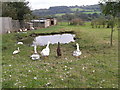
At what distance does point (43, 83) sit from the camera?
7.89 metres

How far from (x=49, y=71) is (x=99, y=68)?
3.17 meters

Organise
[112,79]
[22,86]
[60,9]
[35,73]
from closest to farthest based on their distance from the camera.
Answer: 1. [22,86]
2. [112,79]
3. [35,73]
4. [60,9]

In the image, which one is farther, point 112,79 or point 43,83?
point 112,79

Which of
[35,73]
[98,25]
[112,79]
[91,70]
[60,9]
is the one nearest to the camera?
[112,79]

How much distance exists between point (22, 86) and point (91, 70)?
14.3ft

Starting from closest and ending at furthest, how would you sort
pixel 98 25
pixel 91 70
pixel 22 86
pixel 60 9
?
pixel 22 86 < pixel 91 70 < pixel 98 25 < pixel 60 9

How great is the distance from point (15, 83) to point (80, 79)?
319cm

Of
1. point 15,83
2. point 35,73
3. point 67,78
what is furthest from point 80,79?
point 15,83

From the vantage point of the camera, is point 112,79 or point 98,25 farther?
point 98,25

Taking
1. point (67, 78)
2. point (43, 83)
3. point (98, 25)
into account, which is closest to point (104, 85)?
point (67, 78)

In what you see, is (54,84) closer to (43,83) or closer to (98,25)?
(43,83)

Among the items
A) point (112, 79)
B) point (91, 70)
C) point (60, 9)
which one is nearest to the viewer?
point (112, 79)

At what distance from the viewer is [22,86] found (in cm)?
762

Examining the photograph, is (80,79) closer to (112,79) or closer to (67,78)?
(67,78)
